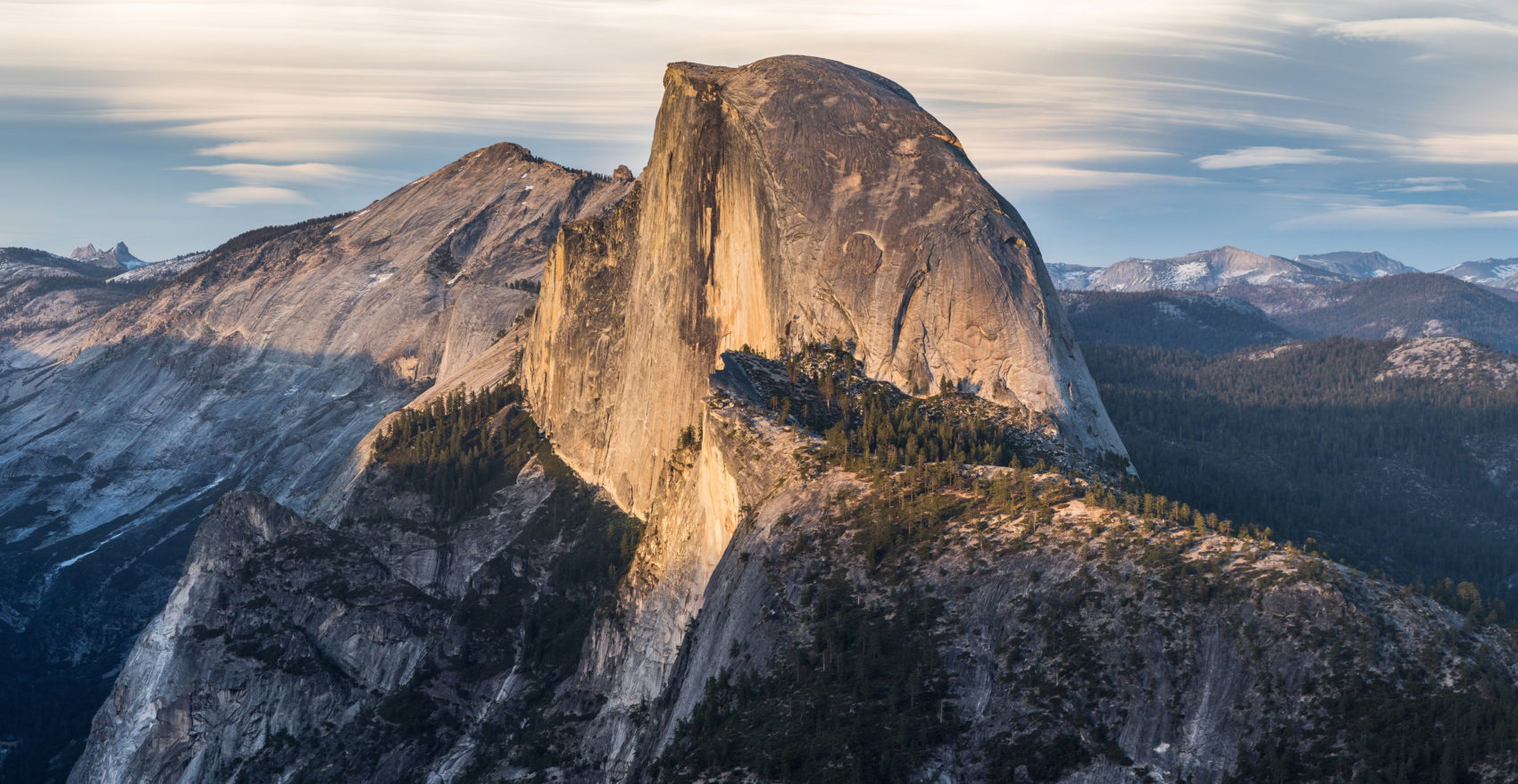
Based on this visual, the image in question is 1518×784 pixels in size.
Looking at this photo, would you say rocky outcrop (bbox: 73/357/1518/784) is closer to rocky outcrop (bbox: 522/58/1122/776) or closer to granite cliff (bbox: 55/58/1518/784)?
granite cliff (bbox: 55/58/1518/784)

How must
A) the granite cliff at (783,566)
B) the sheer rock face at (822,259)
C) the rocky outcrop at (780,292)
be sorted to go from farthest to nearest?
1. the sheer rock face at (822,259)
2. the rocky outcrop at (780,292)
3. the granite cliff at (783,566)

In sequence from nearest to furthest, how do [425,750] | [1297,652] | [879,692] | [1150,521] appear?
[1297,652], [879,692], [1150,521], [425,750]

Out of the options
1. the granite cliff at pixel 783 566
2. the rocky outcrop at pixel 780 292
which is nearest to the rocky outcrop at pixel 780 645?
the granite cliff at pixel 783 566

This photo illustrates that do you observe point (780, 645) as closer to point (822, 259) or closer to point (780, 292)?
point (780, 292)

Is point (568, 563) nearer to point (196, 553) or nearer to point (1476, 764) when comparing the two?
point (196, 553)

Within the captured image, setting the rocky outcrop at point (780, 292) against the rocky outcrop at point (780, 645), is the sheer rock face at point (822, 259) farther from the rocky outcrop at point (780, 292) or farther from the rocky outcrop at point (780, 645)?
the rocky outcrop at point (780, 645)

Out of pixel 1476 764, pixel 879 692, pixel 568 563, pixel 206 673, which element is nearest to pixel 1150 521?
pixel 879 692

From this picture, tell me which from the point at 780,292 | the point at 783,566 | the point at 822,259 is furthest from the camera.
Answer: the point at 780,292

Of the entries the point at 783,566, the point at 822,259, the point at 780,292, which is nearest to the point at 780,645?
the point at 783,566
